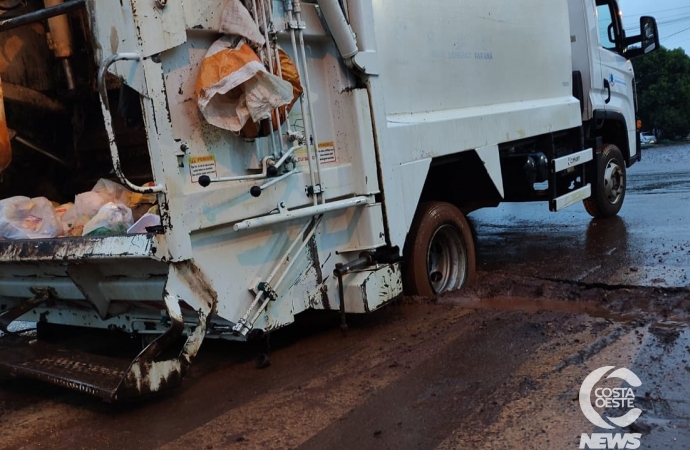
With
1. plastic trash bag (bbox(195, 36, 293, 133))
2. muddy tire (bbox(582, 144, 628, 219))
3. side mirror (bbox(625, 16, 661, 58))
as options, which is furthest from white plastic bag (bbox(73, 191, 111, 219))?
side mirror (bbox(625, 16, 661, 58))

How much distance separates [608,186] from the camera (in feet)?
25.5

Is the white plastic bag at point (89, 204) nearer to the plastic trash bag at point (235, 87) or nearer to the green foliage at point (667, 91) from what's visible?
the plastic trash bag at point (235, 87)

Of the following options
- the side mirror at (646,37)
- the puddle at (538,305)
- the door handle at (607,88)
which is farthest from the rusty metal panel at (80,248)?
the side mirror at (646,37)

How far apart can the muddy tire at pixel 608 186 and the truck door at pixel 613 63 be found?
20.7 inches

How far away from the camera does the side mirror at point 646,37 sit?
25.5 feet

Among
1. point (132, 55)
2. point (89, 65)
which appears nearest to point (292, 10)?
point (132, 55)

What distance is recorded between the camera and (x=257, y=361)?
3797 mm

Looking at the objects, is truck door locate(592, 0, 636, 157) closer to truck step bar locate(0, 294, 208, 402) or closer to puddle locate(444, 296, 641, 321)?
puddle locate(444, 296, 641, 321)

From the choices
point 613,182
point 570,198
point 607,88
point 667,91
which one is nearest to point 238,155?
point 570,198

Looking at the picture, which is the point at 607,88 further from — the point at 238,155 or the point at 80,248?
the point at 80,248

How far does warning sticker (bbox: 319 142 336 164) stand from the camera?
3.77m

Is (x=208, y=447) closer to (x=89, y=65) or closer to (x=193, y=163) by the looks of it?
(x=193, y=163)

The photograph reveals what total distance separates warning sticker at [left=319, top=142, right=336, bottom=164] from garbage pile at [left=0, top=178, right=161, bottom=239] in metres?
0.99

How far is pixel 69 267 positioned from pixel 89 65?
4.86 feet
